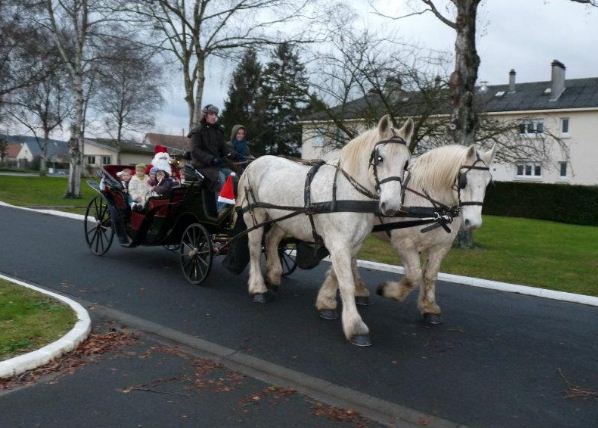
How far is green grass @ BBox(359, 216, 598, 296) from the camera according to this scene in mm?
9844

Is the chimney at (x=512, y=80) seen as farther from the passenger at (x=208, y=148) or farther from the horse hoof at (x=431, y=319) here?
the horse hoof at (x=431, y=319)

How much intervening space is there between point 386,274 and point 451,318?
9.51 ft

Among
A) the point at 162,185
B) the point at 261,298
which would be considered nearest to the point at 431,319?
the point at 261,298

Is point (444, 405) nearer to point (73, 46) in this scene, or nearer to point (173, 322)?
point (173, 322)

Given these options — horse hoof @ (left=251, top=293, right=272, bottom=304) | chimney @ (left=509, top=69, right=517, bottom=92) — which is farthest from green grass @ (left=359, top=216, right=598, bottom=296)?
chimney @ (left=509, top=69, right=517, bottom=92)

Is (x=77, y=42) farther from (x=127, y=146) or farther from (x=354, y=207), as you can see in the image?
(x=127, y=146)

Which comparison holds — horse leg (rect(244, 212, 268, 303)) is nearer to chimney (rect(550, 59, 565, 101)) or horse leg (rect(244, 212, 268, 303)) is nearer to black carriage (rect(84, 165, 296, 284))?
black carriage (rect(84, 165, 296, 284))

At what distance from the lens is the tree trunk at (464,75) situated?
12453mm

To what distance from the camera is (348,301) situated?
546 cm

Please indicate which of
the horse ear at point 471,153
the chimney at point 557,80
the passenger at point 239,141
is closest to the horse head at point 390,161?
the horse ear at point 471,153

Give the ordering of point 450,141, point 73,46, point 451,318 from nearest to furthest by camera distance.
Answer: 1. point 451,318
2. point 450,141
3. point 73,46

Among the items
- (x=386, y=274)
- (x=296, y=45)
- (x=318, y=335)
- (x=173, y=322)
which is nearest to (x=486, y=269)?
(x=386, y=274)

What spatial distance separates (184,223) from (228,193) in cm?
123

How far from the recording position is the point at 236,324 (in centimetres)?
614
